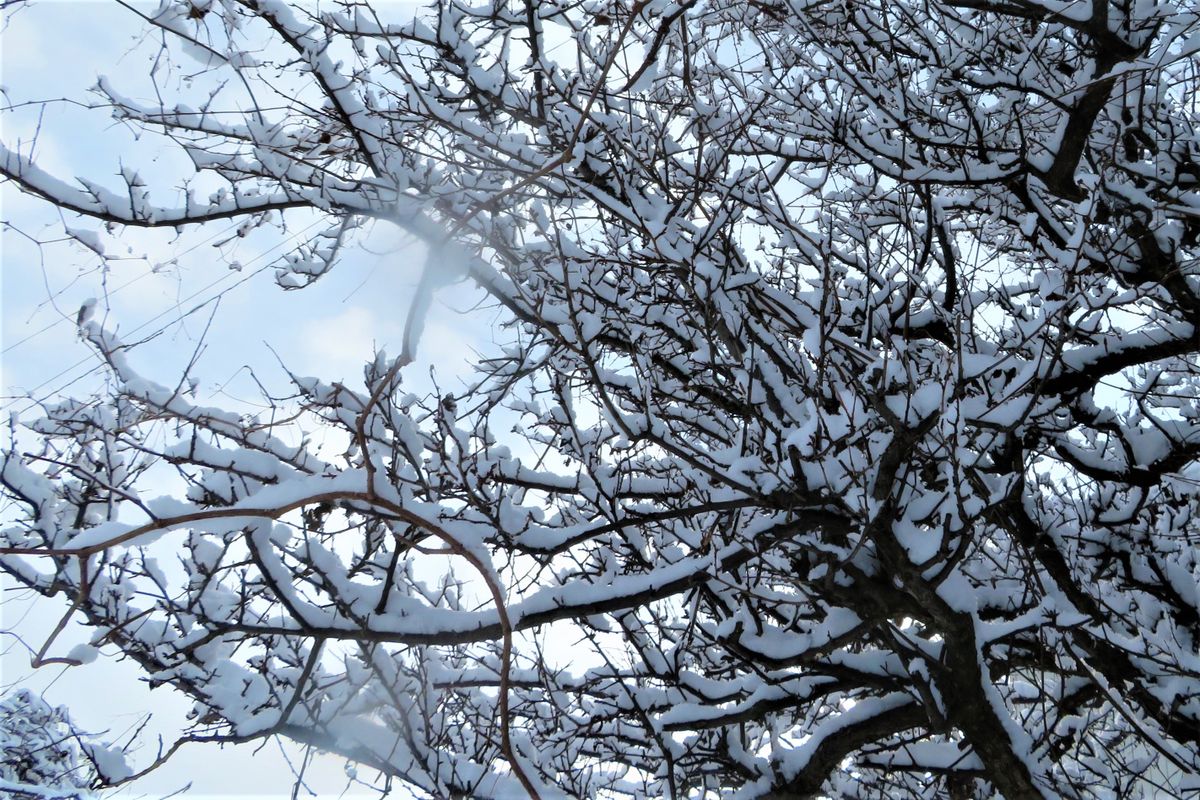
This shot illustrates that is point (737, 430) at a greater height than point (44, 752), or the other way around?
point (737, 430)

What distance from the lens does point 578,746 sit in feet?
15.9

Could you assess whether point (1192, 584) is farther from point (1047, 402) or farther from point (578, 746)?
point (578, 746)

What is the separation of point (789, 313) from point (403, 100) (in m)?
2.25

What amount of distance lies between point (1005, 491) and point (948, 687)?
127 centimetres

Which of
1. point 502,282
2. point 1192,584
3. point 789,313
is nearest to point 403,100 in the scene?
point 502,282

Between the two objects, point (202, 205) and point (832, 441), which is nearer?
point (832, 441)

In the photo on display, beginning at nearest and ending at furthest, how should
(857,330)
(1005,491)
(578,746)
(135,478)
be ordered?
(1005,491) < (135,478) < (857,330) < (578,746)

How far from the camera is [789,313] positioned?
3.74m

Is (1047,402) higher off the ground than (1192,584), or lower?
higher

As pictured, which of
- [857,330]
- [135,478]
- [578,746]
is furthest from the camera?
[578,746]

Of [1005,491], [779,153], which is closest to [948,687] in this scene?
[1005,491]

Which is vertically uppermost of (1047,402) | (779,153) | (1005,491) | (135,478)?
(779,153)

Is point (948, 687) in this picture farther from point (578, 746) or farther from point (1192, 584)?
point (578, 746)

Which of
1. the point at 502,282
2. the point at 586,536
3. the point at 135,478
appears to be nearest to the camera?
the point at 586,536
